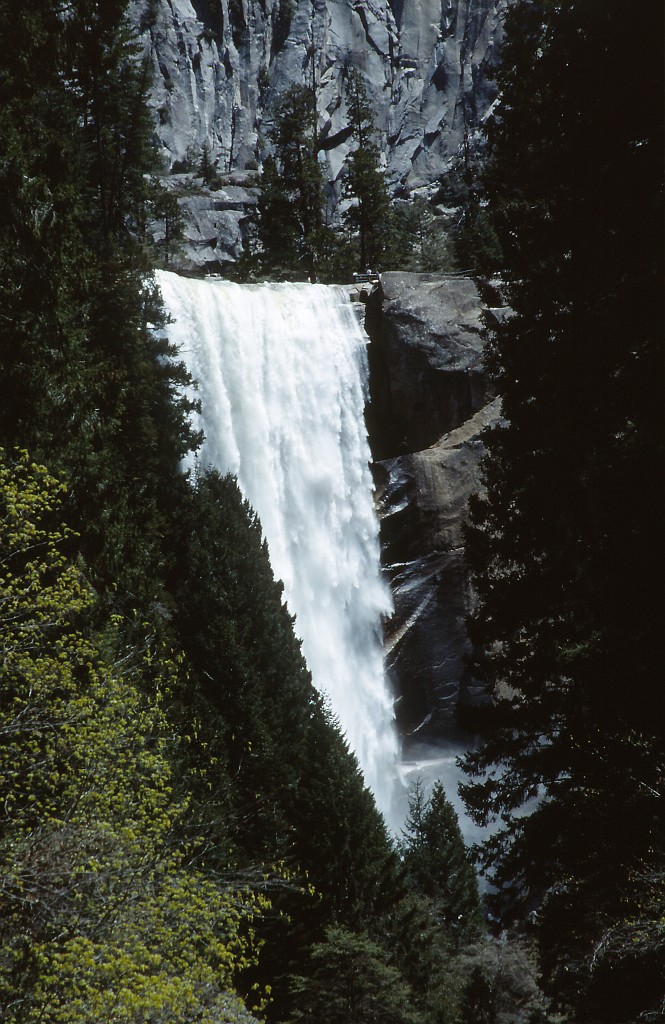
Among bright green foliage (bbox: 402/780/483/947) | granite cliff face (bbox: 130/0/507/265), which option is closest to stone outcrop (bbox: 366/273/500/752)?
bright green foliage (bbox: 402/780/483/947)

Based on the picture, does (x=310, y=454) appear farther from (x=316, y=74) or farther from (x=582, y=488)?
(x=316, y=74)

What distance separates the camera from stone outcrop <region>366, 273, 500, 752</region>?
31688mm

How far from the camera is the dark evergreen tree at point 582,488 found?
37.0 feet

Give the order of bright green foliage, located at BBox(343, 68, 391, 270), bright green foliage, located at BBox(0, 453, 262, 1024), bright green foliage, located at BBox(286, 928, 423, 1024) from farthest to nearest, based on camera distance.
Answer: bright green foliage, located at BBox(343, 68, 391, 270) → bright green foliage, located at BBox(286, 928, 423, 1024) → bright green foliage, located at BBox(0, 453, 262, 1024)

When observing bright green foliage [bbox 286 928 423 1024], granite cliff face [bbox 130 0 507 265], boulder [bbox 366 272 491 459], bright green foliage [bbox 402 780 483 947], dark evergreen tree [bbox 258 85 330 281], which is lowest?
bright green foliage [bbox 402 780 483 947]

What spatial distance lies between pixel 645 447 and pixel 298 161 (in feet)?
136

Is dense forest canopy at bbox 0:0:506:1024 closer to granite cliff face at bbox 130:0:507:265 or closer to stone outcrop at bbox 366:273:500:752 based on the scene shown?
stone outcrop at bbox 366:273:500:752

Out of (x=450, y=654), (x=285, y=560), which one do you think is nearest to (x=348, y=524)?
(x=285, y=560)

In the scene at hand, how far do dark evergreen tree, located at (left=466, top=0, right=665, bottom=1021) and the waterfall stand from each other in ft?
53.7

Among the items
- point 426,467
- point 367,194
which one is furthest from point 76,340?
point 367,194

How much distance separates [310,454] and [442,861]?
16.6 metres

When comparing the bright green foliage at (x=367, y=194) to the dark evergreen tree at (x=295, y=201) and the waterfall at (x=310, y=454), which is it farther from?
the waterfall at (x=310, y=454)

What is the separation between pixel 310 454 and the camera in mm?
32562

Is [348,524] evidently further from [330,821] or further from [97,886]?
[97,886]
